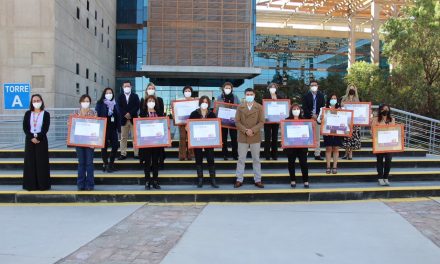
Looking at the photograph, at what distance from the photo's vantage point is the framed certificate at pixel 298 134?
28.6ft

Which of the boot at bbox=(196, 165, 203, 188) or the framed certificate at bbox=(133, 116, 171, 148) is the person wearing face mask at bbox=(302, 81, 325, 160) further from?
the framed certificate at bbox=(133, 116, 171, 148)

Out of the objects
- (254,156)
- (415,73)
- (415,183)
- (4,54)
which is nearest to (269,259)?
(254,156)

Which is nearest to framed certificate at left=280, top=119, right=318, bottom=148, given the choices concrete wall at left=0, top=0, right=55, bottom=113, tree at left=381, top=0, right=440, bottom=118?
tree at left=381, top=0, right=440, bottom=118

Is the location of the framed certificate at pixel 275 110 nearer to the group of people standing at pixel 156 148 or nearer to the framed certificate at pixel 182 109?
the group of people standing at pixel 156 148

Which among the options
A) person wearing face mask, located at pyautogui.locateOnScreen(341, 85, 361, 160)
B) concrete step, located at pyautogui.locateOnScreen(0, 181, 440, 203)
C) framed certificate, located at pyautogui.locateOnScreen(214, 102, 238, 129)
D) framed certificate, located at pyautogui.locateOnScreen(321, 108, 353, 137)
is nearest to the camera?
concrete step, located at pyautogui.locateOnScreen(0, 181, 440, 203)

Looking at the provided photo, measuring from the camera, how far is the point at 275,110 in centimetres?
1031

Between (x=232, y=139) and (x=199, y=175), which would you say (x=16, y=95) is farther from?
(x=199, y=175)

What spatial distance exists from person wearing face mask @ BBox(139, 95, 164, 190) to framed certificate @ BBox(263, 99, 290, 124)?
2.77 metres

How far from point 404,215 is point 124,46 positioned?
33.0 m

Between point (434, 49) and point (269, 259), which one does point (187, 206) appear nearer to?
point (269, 259)

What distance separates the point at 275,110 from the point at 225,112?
1.34 meters

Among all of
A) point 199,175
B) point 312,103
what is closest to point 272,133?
point 312,103

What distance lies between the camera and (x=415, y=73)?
63.6 ft

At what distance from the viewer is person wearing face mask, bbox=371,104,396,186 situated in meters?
9.15
